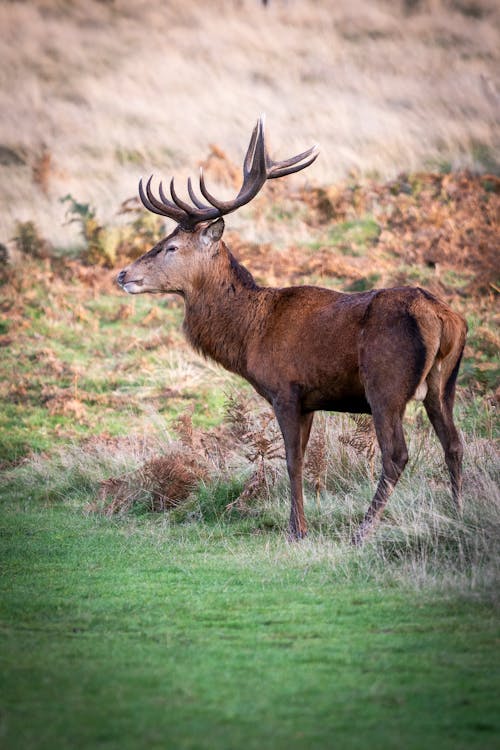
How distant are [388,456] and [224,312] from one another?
8.53 ft

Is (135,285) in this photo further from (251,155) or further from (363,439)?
(363,439)

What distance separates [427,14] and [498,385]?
2486 centimetres

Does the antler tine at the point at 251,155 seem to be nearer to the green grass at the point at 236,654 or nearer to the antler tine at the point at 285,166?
the antler tine at the point at 285,166

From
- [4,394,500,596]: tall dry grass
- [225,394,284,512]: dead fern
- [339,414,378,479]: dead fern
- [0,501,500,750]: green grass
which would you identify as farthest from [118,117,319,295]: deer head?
[0,501,500,750]: green grass

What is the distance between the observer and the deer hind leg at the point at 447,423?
30.0ft

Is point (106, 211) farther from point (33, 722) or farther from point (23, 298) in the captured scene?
point (33, 722)

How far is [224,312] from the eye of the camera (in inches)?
412

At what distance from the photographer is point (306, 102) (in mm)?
32156

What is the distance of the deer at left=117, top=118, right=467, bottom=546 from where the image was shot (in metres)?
8.80

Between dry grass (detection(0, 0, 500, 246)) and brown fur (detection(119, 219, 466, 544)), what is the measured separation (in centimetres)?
1598

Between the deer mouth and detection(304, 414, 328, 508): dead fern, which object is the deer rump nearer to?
detection(304, 414, 328, 508): dead fern

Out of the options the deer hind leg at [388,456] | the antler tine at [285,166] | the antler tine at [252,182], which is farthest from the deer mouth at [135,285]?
the deer hind leg at [388,456]

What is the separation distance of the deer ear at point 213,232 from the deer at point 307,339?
0.01 m

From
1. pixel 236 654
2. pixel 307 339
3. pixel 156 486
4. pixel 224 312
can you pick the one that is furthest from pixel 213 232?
pixel 236 654
